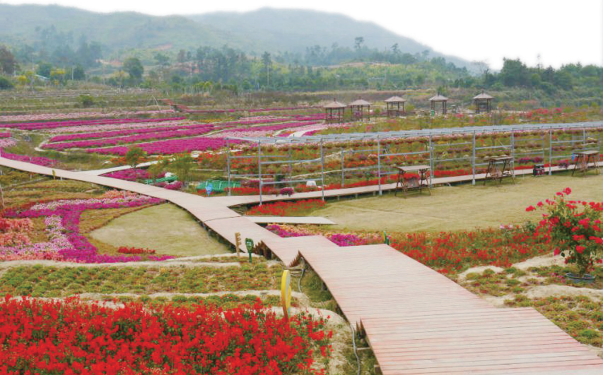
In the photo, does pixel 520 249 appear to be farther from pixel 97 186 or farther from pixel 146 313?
pixel 97 186

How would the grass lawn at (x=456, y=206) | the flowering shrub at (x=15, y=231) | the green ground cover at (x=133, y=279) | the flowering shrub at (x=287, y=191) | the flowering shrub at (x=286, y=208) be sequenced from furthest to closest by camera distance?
the flowering shrub at (x=287, y=191), the flowering shrub at (x=286, y=208), the grass lawn at (x=456, y=206), the flowering shrub at (x=15, y=231), the green ground cover at (x=133, y=279)

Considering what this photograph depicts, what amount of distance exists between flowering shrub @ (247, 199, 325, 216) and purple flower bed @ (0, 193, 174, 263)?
4.25 m

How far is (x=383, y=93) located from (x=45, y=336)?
92.2 m

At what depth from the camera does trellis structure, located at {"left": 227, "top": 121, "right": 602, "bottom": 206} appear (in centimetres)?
2389

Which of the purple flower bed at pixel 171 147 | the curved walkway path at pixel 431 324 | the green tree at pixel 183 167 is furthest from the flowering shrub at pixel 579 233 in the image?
the purple flower bed at pixel 171 147

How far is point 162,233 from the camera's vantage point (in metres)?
17.7

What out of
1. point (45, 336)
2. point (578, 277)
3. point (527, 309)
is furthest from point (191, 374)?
point (578, 277)

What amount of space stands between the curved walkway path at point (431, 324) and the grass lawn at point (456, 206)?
17.5 ft

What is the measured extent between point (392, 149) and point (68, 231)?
16.3 meters

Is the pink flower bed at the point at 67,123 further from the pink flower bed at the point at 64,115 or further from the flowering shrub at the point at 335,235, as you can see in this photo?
the flowering shrub at the point at 335,235

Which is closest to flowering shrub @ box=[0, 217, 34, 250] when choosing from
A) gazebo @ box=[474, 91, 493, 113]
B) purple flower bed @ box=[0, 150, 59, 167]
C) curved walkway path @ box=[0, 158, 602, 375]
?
curved walkway path @ box=[0, 158, 602, 375]

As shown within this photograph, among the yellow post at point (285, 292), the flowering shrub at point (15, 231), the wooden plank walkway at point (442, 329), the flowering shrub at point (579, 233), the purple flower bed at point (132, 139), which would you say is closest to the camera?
the wooden plank walkway at point (442, 329)

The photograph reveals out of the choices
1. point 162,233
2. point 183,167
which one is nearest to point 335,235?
point 162,233

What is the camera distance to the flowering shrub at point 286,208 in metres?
19.6
